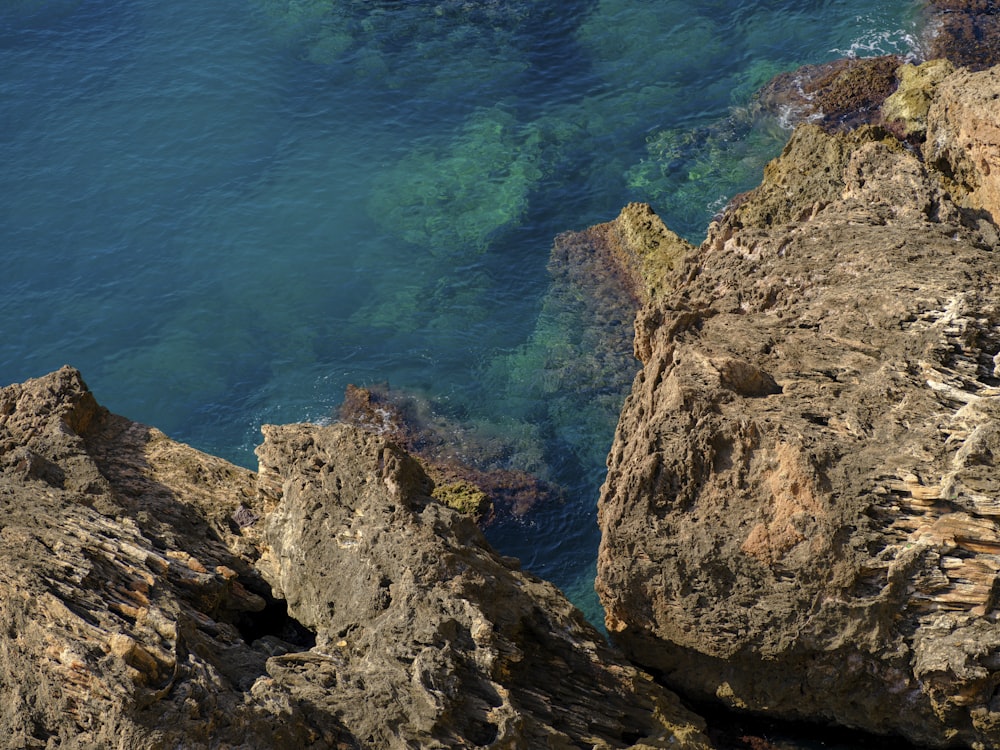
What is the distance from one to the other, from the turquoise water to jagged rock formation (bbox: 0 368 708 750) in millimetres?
5822

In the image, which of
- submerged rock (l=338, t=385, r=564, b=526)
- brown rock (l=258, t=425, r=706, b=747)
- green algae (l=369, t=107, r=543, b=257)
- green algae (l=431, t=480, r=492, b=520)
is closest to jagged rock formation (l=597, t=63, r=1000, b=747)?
brown rock (l=258, t=425, r=706, b=747)

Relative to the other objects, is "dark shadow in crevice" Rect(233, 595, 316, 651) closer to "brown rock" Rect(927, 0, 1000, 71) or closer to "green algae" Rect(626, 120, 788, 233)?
"green algae" Rect(626, 120, 788, 233)

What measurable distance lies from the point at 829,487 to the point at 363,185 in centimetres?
2196

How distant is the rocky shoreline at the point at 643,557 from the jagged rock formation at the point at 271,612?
0.04 m

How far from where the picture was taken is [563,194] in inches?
1218

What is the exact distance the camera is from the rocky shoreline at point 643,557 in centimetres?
1264

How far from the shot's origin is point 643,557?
15297mm

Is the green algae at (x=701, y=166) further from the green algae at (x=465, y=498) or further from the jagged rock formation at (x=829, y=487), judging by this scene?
the jagged rock formation at (x=829, y=487)

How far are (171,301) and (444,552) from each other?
1832 centimetres

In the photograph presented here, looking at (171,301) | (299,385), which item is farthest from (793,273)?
(171,301)

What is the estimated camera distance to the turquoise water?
2619 cm

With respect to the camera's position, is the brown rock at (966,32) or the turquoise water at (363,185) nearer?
the turquoise water at (363,185)

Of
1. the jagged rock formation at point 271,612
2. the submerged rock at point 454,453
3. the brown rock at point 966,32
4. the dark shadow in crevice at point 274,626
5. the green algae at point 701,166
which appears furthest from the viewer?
the brown rock at point 966,32

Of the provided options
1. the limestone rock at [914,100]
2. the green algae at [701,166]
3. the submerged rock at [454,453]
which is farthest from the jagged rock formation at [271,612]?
the limestone rock at [914,100]
